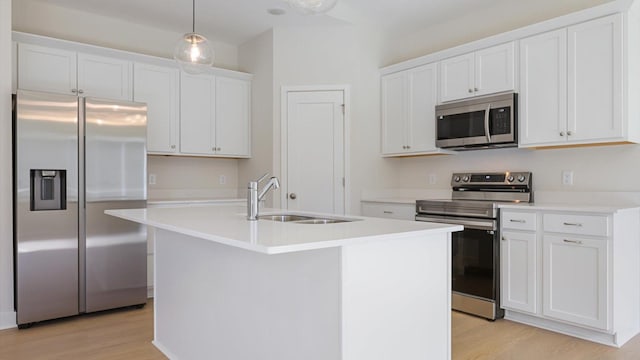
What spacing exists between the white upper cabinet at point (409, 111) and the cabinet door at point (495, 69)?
0.46 m

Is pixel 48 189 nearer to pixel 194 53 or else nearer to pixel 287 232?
pixel 194 53

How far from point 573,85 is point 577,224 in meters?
1.03

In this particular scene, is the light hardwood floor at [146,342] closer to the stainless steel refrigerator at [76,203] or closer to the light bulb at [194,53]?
the stainless steel refrigerator at [76,203]

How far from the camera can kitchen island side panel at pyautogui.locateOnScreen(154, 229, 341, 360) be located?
5.51 feet

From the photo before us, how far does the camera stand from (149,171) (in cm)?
461

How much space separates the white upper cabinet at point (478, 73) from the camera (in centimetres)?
359

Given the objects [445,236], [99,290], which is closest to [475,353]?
[445,236]

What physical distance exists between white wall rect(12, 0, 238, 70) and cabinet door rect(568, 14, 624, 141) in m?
3.83

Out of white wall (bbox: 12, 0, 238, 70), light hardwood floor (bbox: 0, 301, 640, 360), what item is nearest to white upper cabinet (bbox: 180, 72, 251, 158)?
white wall (bbox: 12, 0, 238, 70)

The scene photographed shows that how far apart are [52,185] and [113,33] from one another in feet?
5.88

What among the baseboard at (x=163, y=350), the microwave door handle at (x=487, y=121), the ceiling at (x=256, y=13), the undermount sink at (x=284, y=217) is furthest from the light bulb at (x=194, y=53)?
the microwave door handle at (x=487, y=121)

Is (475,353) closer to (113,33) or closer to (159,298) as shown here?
(159,298)

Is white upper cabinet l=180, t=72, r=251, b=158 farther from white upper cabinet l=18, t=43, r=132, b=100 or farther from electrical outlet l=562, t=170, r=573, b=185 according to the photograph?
electrical outlet l=562, t=170, r=573, b=185

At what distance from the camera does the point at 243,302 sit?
82.4 inches
